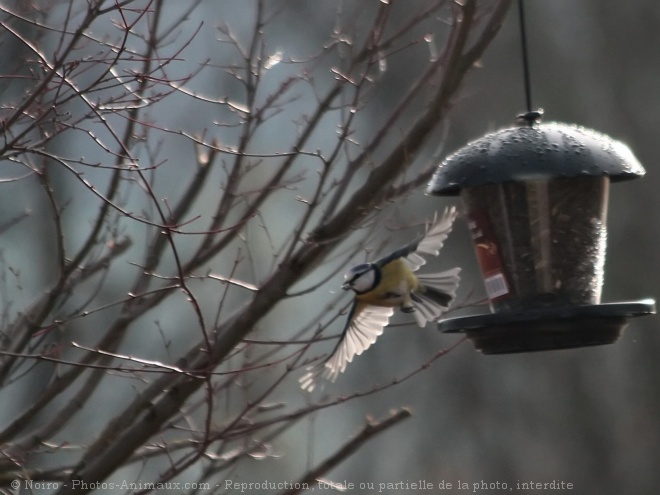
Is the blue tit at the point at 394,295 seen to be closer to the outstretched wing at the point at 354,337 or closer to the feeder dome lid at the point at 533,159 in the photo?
the outstretched wing at the point at 354,337

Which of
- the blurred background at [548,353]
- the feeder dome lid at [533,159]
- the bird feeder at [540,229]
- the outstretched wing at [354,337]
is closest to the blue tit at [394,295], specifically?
the outstretched wing at [354,337]

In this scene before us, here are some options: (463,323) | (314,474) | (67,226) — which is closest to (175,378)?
(314,474)

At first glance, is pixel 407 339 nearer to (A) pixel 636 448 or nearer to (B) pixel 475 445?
(B) pixel 475 445

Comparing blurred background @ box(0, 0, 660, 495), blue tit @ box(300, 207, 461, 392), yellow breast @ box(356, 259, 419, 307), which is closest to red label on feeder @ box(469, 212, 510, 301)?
blue tit @ box(300, 207, 461, 392)

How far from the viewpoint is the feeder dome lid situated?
3.48 m

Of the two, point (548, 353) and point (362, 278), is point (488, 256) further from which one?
Answer: point (548, 353)

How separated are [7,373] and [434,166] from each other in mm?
1764

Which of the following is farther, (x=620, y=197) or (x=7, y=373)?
(x=620, y=197)

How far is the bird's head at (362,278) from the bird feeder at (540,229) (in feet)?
1.43

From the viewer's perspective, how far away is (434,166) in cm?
404

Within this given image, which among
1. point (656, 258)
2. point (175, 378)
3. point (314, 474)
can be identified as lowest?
point (314, 474)

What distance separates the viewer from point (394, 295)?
4.41m

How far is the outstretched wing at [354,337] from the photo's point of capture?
13.7 feet

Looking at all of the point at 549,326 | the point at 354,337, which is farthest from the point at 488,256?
the point at 354,337
